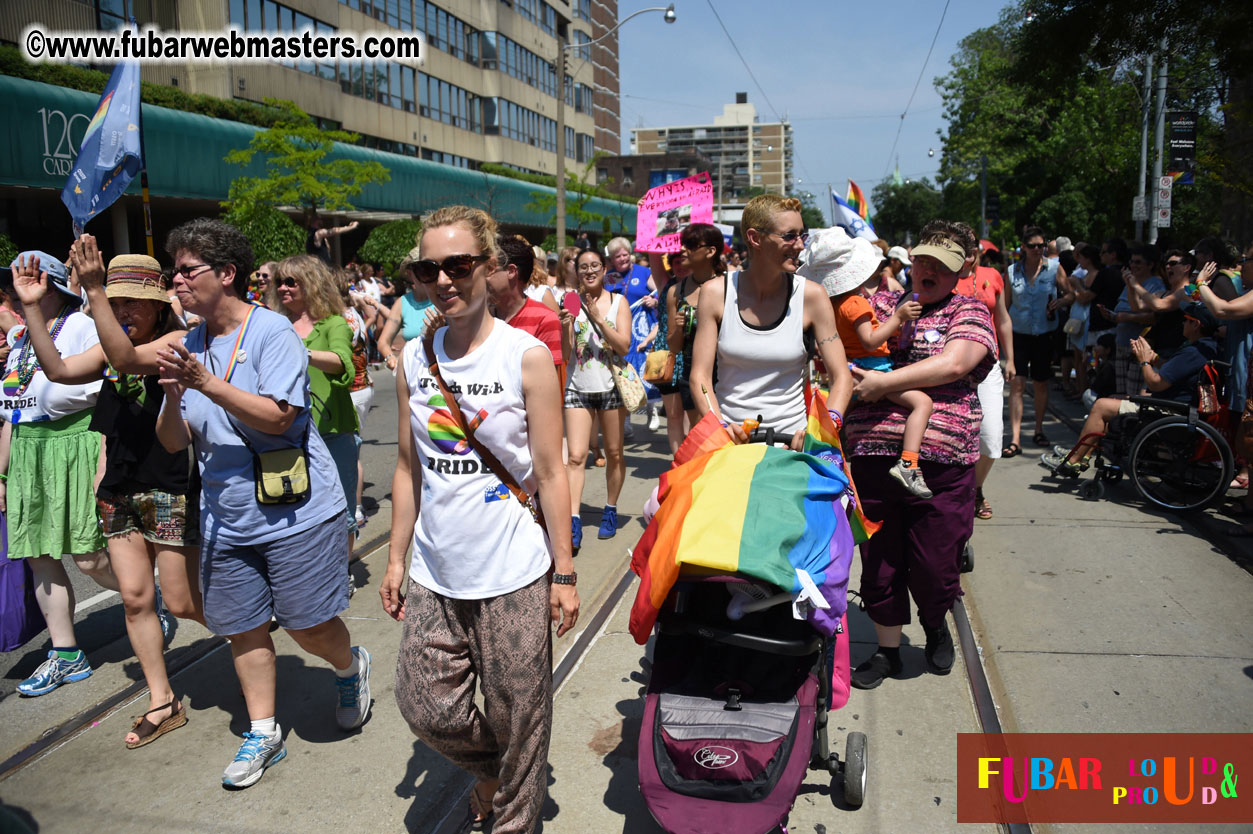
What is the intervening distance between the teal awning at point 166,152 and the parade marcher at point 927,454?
19134 millimetres

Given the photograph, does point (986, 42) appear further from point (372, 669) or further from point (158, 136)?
point (372, 669)

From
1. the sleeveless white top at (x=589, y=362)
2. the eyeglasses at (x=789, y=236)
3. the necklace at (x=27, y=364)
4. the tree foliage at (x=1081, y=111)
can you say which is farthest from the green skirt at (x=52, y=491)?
the tree foliage at (x=1081, y=111)

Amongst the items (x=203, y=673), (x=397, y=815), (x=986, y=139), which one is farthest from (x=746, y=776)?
(x=986, y=139)

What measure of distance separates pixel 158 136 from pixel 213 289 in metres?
21.3

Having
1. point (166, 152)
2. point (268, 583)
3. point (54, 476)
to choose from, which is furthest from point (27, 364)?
point (166, 152)

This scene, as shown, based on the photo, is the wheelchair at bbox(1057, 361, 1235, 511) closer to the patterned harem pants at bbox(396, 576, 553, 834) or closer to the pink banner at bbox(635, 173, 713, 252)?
the pink banner at bbox(635, 173, 713, 252)

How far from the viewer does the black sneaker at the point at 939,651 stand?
4.25 meters

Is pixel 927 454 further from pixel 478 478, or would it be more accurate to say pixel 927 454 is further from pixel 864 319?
pixel 478 478

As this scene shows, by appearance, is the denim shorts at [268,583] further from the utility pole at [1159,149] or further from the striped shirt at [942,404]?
the utility pole at [1159,149]

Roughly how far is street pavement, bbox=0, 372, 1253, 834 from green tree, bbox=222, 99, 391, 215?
713 inches

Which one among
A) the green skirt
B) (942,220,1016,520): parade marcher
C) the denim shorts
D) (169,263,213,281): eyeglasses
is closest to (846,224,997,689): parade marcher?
(942,220,1016,520): parade marcher

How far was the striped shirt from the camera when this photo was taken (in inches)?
159

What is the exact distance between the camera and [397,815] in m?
3.27

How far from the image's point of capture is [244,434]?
342 centimetres
